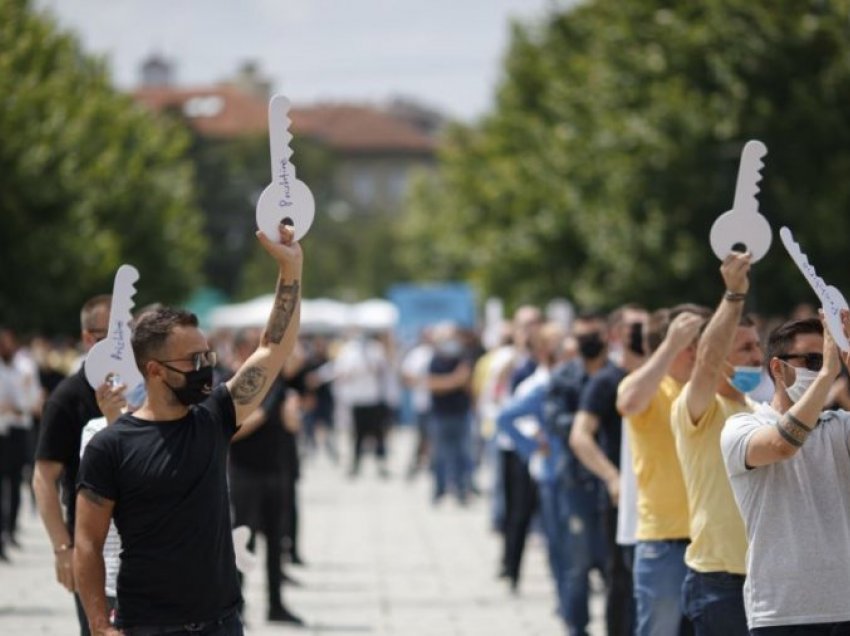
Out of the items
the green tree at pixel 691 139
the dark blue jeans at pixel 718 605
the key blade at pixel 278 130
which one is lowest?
the dark blue jeans at pixel 718 605

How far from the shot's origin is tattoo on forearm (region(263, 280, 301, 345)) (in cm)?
663

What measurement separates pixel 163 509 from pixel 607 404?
178 inches

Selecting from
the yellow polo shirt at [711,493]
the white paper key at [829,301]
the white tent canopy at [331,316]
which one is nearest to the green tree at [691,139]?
A: the white tent canopy at [331,316]

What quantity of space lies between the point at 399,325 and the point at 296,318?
3650 centimetres

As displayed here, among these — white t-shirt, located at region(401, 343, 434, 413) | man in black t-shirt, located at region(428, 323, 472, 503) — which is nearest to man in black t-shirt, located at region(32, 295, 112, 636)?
man in black t-shirt, located at region(428, 323, 472, 503)

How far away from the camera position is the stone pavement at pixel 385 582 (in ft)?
42.5

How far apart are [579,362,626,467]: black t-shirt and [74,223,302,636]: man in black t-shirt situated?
422cm

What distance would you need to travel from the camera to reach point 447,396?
23859mm

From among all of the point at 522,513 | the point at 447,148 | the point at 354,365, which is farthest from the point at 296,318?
the point at 447,148

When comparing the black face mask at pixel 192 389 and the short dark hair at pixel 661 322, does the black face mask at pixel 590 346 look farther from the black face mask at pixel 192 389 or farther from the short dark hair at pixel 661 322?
the black face mask at pixel 192 389

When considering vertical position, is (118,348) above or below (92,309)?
below

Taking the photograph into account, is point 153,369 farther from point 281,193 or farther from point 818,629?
point 818,629

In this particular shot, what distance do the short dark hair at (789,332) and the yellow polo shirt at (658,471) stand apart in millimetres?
2233

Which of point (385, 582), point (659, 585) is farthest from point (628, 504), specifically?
point (385, 582)
